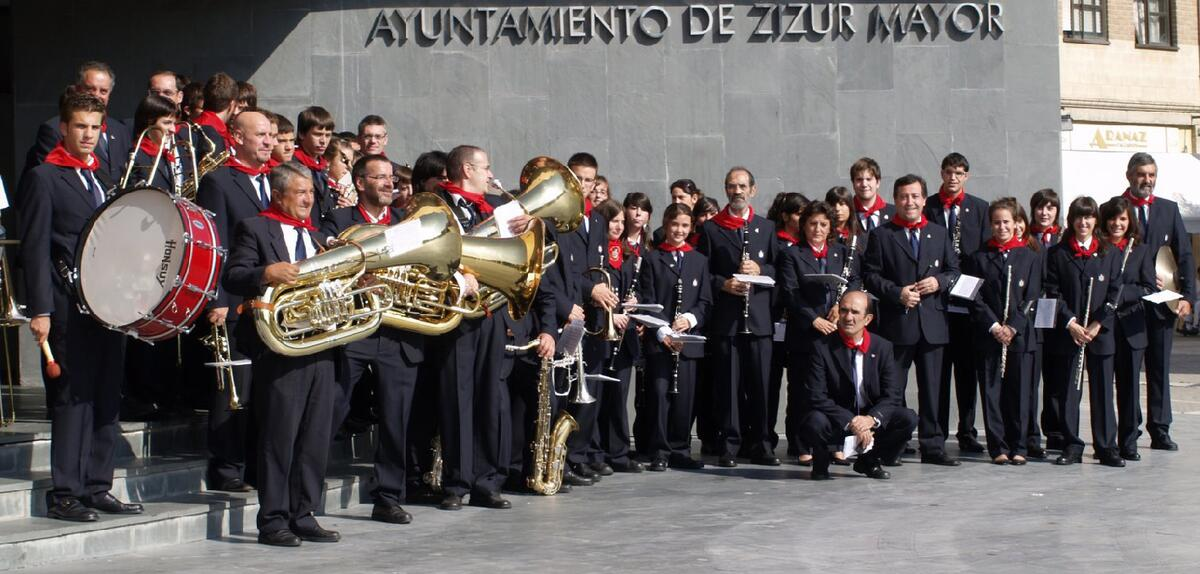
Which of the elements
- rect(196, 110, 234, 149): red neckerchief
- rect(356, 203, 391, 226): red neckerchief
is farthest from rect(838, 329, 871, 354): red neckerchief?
rect(196, 110, 234, 149): red neckerchief

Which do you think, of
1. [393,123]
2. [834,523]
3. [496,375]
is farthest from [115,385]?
[393,123]

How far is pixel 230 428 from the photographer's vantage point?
884 cm

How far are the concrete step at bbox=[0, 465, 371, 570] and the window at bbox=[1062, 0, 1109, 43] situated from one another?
2911 cm

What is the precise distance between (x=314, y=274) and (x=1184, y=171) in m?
18.9

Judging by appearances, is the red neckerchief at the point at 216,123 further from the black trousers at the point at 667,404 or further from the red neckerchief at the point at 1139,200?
the red neckerchief at the point at 1139,200

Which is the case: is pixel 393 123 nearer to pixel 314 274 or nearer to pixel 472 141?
pixel 472 141

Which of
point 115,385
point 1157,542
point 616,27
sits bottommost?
point 1157,542

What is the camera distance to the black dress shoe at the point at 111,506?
8047mm

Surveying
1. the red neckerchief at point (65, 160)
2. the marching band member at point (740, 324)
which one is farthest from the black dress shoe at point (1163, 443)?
the red neckerchief at point (65, 160)

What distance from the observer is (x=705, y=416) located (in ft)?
39.1

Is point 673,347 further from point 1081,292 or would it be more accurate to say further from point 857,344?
point 1081,292

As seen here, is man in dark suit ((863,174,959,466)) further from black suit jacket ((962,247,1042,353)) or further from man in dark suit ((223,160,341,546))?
man in dark suit ((223,160,341,546))

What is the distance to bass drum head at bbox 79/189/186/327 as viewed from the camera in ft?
24.1

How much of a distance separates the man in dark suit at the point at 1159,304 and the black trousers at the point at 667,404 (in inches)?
130
